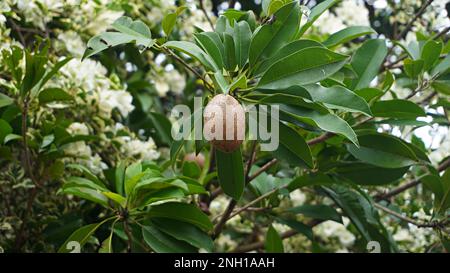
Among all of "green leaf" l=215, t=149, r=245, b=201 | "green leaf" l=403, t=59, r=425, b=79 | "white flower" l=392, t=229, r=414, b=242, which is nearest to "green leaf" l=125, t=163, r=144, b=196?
"green leaf" l=215, t=149, r=245, b=201

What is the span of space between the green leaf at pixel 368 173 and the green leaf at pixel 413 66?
210 millimetres

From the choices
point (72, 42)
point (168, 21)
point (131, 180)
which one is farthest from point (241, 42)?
point (72, 42)

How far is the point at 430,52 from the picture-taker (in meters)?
1.31

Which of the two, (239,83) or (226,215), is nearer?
(239,83)

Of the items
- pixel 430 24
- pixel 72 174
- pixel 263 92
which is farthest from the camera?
pixel 430 24

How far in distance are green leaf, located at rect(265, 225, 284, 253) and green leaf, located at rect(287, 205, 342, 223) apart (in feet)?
0.29

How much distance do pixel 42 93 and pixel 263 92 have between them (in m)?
0.59

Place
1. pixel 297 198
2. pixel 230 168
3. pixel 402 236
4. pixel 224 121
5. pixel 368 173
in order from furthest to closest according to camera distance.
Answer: pixel 297 198, pixel 402 236, pixel 368 173, pixel 230 168, pixel 224 121

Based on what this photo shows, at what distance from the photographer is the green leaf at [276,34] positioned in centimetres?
111

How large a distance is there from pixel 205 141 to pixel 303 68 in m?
0.23

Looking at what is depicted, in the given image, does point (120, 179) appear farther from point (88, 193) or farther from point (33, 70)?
point (33, 70)
